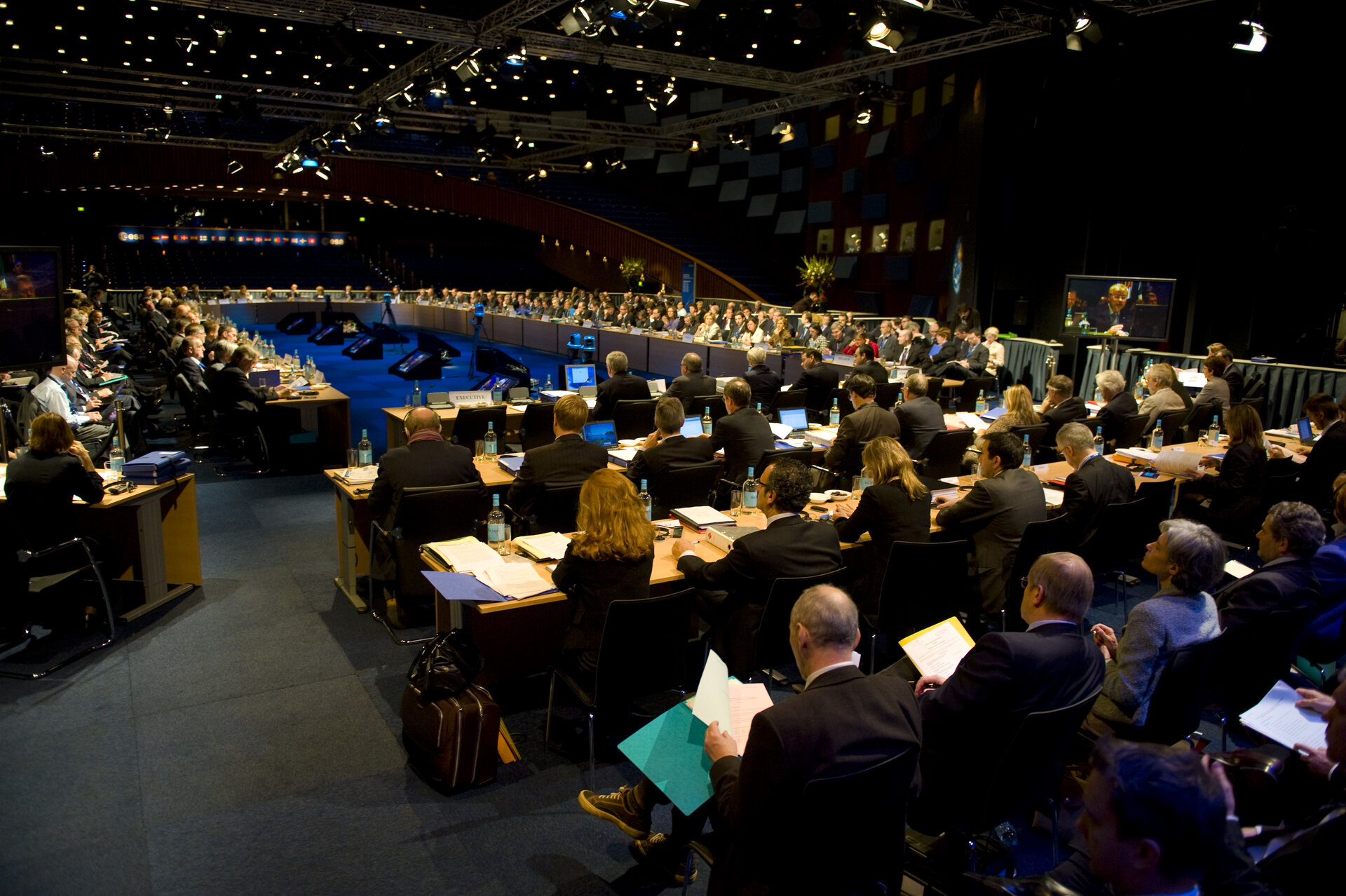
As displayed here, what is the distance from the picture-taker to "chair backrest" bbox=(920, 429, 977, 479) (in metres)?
6.73

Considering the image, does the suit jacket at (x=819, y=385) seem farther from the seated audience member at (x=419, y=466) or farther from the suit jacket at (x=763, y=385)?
the seated audience member at (x=419, y=466)

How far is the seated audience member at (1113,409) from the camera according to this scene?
7602mm

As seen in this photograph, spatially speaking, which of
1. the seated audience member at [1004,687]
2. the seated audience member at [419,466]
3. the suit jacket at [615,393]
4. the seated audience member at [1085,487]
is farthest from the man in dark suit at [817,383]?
the seated audience member at [1004,687]

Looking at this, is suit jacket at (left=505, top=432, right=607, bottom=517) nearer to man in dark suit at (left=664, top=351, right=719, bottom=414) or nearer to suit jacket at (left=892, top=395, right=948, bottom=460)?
suit jacket at (left=892, top=395, right=948, bottom=460)

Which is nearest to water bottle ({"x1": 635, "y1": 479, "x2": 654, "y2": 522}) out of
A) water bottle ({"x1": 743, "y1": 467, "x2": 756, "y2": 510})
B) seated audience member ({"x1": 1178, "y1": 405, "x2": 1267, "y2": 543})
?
water bottle ({"x1": 743, "y1": 467, "x2": 756, "y2": 510})

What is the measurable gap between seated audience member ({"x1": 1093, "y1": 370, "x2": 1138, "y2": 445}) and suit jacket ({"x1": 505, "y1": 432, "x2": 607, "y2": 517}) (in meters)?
4.94

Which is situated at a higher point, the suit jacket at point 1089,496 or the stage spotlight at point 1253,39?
the stage spotlight at point 1253,39

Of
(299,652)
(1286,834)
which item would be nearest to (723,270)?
(299,652)

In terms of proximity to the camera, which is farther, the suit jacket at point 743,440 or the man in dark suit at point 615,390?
the man in dark suit at point 615,390

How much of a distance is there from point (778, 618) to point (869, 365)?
6.18 metres

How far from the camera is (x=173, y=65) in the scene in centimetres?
2153

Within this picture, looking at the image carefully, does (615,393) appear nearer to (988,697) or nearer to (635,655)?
(635,655)

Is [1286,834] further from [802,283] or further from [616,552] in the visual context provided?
[802,283]

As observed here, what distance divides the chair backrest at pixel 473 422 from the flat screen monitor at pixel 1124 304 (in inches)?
391
